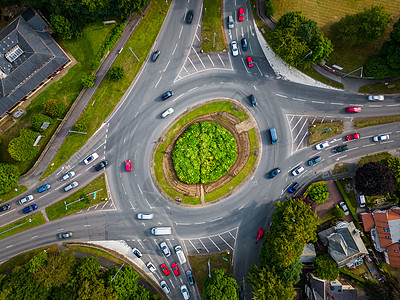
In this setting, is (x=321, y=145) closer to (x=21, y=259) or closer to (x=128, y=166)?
(x=128, y=166)

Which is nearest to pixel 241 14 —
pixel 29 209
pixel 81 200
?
pixel 81 200

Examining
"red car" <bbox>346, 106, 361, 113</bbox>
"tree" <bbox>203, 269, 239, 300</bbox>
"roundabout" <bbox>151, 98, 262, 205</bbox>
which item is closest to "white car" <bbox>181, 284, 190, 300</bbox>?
"tree" <bbox>203, 269, 239, 300</bbox>

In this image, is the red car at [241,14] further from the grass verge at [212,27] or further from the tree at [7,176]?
the tree at [7,176]

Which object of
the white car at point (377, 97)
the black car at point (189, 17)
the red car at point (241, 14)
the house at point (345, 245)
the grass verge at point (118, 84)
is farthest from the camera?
the black car at point (189, 17)

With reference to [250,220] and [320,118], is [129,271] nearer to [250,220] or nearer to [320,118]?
[250,220]

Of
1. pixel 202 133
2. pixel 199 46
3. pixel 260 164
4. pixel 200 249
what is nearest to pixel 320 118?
pixel 260 164

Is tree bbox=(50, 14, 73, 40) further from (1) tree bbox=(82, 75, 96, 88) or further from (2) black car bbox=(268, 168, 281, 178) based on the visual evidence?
(2) black car bbox=(268, 168, 281, 178)

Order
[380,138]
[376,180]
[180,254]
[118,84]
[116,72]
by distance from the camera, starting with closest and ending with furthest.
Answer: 1. [376,180]
2. [180,254]
3. [380,138]
4. [116,72]
5. [118,84]

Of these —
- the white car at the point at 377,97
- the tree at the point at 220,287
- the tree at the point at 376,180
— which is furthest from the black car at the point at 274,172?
the white car at the point at 377,97
